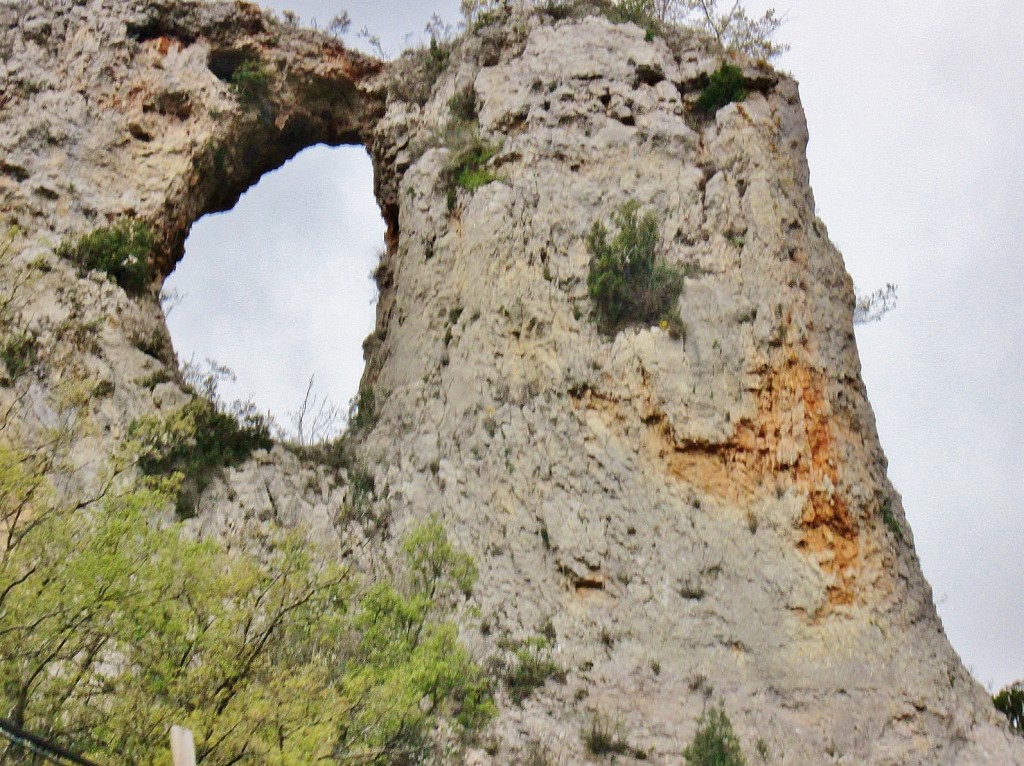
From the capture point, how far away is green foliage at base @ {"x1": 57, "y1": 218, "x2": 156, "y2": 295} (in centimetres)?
1537

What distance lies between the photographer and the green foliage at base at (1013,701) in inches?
629

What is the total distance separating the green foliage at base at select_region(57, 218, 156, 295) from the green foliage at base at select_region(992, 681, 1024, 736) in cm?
1339

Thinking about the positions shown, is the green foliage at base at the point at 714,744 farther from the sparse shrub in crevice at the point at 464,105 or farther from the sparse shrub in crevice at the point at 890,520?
the sparse shrub in crevice at the point at 464,105

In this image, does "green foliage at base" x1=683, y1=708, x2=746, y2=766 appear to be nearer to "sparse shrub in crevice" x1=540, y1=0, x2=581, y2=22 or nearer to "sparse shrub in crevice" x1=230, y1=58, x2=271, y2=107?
"sparse shrub in crevice" x1=230, y1=58, x2=271, y2=107

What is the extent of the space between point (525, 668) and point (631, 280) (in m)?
5.76

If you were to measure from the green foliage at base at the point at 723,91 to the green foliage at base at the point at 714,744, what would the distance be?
10.1m

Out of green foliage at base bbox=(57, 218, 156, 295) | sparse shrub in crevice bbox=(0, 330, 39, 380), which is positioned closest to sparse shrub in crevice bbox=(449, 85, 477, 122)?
green foliage at base bbox=(57, 218, 156, 295)

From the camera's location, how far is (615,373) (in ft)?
48.3

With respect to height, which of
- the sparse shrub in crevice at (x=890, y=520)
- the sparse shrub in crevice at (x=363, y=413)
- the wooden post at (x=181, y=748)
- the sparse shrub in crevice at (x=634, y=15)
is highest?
the sparse shrub in crevice at (x=634, y=15)

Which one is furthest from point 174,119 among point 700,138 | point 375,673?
point 375,673

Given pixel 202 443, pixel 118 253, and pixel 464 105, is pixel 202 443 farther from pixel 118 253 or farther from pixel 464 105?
pixel 464 105

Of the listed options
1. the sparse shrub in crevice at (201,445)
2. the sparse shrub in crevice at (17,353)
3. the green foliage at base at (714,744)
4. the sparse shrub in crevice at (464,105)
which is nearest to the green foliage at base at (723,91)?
the sparse shrub in crevice at (464,105)

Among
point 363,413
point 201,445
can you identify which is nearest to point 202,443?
point 201,445

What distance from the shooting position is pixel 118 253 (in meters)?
15.6
